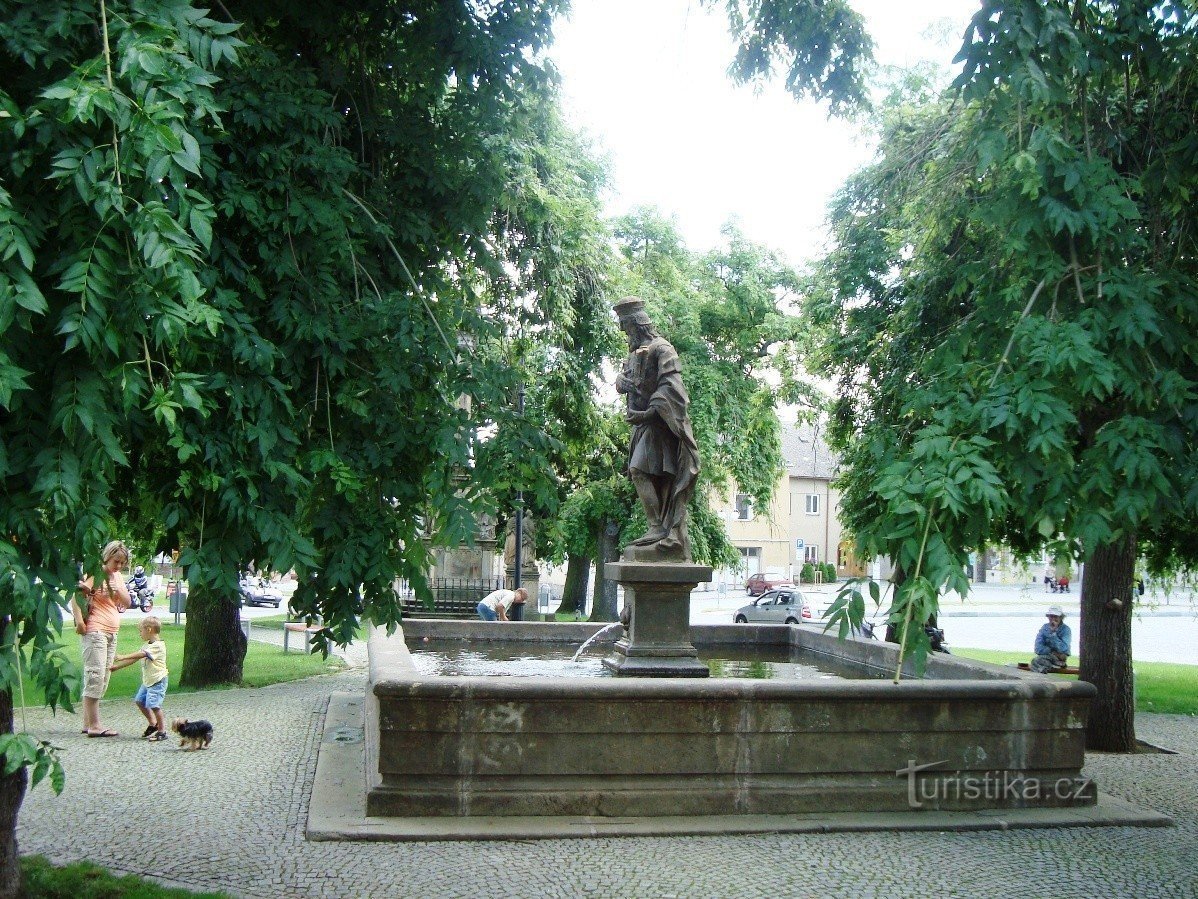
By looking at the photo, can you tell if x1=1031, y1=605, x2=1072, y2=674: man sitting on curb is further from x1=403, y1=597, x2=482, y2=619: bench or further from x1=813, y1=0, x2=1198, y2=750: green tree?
x1=403, y1=597, x2=482, y2=619: bench

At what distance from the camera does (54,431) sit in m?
4.36

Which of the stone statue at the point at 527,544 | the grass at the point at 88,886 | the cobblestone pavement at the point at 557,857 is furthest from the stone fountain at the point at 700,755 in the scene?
the stone statue at the point at 527,544

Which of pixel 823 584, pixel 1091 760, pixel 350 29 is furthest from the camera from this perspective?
pixel 823 584

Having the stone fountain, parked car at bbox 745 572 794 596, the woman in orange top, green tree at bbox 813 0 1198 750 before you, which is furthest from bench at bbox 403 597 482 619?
parked car at bbox 745 572 794 596

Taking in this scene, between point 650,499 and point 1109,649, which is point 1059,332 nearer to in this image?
point 650,499

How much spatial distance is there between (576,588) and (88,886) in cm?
2992

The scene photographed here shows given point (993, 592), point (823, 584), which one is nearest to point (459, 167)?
point (993, 592)

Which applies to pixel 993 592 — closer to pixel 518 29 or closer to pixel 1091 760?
pixel 1091 760

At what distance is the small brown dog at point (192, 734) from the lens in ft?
32.7

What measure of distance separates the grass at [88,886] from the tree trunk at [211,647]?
8.65 metres

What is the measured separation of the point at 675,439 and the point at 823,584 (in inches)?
2293

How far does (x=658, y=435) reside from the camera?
9.69 meters
